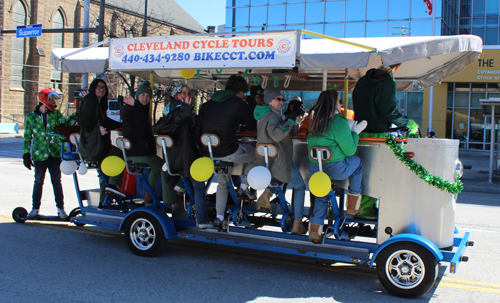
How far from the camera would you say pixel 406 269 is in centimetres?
461

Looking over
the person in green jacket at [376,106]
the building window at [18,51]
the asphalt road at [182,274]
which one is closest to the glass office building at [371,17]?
the building window at [18,51]

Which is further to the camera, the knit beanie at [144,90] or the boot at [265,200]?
the knit beanie at [144,90]

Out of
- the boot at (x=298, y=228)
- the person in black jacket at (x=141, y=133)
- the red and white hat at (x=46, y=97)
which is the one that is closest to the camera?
the boot at (x=298, y=228)

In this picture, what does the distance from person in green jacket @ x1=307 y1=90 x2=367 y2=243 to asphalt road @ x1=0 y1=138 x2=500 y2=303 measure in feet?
2.14

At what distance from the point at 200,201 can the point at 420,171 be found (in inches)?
102

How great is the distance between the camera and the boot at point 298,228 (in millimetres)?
5387

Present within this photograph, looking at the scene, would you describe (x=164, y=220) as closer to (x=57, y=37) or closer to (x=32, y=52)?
(x=32, y=52)

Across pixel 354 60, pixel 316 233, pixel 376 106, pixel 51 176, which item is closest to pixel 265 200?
pixel 316 233

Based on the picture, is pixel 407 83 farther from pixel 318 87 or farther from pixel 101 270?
pixel 101 270

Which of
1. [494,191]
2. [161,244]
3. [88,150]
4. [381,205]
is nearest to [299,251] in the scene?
[381,205]

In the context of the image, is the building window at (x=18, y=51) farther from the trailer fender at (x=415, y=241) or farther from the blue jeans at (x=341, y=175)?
the trailer fender at (x=415, y=241)

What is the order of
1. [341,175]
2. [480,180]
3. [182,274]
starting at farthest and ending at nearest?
[480,180], [182,274], [341,175]

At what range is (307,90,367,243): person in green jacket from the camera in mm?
4906

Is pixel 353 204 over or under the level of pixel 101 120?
under
